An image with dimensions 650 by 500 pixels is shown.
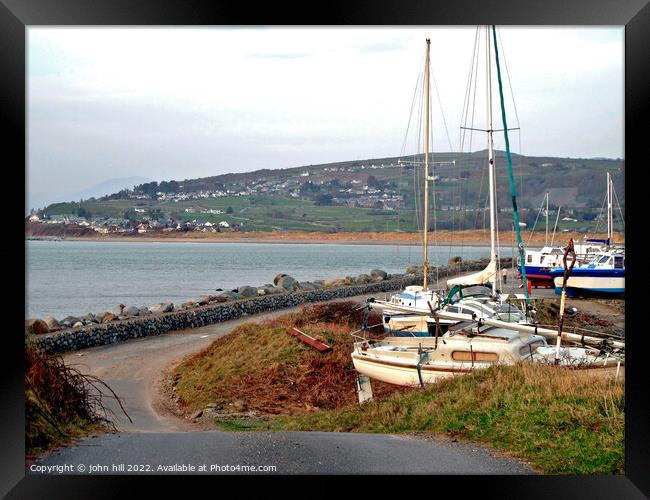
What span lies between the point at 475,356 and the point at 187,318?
399 inches

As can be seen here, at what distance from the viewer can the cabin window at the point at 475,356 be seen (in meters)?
9.55

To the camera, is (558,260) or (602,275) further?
(558,260)

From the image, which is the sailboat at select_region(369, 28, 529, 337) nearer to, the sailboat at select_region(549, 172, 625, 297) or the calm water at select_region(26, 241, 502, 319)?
the sailboat at select_region(549, 172, 625, 297)

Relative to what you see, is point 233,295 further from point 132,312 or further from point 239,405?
point 239,405

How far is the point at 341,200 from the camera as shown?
46438mm

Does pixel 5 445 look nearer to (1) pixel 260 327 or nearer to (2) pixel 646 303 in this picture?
(2) pixel 646 303

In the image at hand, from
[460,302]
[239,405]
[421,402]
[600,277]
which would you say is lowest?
[239,405]

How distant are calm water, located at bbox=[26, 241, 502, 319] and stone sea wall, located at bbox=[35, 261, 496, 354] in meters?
5.34

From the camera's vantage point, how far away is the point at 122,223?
44094 mm

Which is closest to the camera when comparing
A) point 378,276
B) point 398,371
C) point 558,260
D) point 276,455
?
point 276,455

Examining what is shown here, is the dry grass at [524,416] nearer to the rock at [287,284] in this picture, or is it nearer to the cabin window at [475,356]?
the cabin window at [475,356]

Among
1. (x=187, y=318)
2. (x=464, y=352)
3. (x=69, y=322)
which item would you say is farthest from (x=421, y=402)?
(x=69, y=322)

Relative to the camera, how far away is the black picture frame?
543 centimetres
